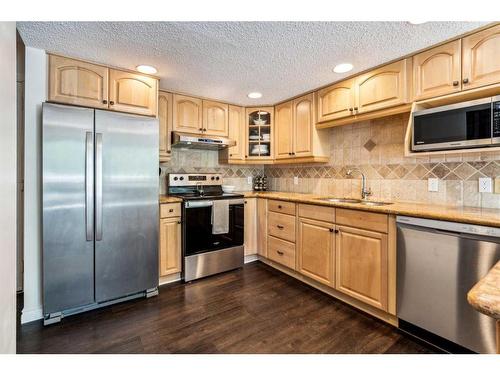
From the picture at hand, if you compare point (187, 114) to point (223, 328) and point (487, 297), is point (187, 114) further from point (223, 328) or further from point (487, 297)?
point (487, 297)

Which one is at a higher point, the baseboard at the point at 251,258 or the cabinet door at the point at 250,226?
the cabinet door at the point at 250,226

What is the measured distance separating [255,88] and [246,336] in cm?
239

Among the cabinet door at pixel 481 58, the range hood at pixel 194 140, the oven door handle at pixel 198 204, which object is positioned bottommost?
the oven door handle at pixel 198 204

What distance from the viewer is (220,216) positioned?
2.79 meters

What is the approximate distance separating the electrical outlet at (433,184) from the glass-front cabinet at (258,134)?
6.06 ft

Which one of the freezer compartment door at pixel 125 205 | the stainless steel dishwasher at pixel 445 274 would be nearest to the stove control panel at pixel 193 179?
the freezer compartment door at pixel 125 205

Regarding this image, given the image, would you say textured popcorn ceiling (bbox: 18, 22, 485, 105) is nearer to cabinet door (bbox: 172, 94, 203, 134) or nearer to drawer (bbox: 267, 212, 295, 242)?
cabinet door (bbox: 172, 94, 203, 134)

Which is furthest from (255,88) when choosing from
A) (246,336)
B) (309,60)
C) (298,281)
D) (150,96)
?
(246,336)

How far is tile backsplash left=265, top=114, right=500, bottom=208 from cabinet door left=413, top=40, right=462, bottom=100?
0.44 metres

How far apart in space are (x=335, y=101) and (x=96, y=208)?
8.04 feet

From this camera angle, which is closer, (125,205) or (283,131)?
(125,205)

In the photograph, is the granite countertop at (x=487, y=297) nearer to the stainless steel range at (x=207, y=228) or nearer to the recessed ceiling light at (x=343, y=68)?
the recessed ceiling light at (x=343, y=68)

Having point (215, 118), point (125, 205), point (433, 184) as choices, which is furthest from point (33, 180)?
point (433, 184)

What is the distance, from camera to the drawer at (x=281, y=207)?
2704 millimetres
